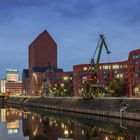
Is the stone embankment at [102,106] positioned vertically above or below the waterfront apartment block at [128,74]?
below

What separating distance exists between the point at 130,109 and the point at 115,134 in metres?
21.4

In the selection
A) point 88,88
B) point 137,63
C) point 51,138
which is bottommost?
point 51,138

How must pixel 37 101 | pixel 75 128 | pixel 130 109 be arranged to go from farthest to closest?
pixel 37 101 → pixel 130 109 → pixel 75 128

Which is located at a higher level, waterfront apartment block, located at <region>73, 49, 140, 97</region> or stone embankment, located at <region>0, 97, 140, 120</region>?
waterfront apartment block, located at <region>73, 49, 140, 97</region>

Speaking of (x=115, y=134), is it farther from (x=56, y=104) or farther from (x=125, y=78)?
(x=125, y=78)

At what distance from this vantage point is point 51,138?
192 feet

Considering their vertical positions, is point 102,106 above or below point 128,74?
below

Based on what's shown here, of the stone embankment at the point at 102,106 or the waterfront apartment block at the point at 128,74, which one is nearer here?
the stone embankment at the point at 102,106

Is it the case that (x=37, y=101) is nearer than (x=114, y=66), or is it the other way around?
(x=37, y=101)

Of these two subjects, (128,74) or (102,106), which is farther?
(128,74)

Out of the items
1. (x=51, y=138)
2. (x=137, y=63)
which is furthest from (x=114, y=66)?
(x=51, y=138)

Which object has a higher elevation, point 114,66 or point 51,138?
point 114,66

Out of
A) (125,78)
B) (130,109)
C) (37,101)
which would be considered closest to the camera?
(130,109)

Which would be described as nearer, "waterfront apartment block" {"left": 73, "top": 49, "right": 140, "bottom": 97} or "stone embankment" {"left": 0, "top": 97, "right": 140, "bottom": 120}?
"stone embankment" {"left": 0, "top": 97, "right": 140, "bottom": 120}
